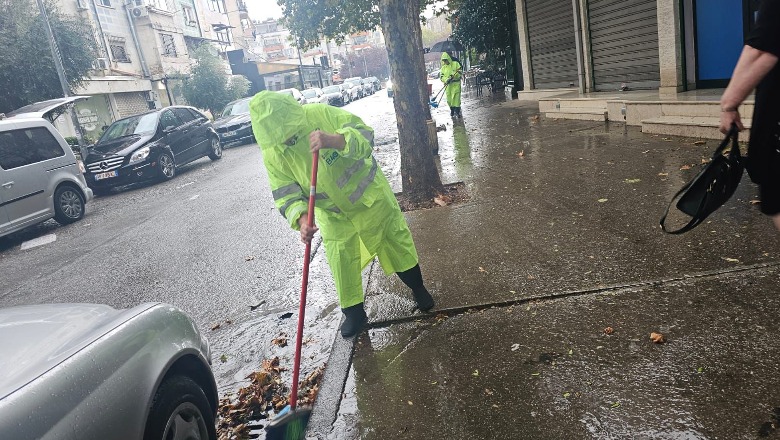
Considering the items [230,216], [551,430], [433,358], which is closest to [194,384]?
[433,358]

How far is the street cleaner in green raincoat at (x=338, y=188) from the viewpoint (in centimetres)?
324

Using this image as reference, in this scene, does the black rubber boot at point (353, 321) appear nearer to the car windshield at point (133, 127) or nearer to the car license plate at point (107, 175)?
the car license plate at point (107, 175)

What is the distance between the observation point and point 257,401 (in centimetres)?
326

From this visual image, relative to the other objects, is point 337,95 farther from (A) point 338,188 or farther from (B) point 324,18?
(A) point 338,188

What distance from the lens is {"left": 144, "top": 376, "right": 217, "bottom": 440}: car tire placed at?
2.09m

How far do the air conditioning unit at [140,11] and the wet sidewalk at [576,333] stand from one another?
34375mm

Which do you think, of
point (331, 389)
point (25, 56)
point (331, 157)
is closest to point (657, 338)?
point (331, 389)

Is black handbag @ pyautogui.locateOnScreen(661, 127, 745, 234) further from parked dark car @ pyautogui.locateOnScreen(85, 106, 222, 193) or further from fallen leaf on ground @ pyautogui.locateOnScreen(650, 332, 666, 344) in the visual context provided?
parked dark car @ pyautogui.locateOnScreen(85, 106, 222, 193)

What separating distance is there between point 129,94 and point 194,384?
3471 cm

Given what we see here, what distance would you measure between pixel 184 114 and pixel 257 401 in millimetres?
12894

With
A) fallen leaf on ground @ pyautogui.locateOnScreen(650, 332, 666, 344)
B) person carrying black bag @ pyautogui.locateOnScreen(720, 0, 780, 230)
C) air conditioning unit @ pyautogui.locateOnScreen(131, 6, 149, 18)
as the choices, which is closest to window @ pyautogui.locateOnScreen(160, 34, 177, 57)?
air conditioning unit @ pyautogui.locateOnScreen(131, 6, 149, 18)

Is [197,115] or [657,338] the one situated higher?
[197,115]

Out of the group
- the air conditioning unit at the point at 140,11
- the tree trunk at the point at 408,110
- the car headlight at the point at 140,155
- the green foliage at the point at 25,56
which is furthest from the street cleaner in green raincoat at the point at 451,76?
the air conditioning unit at the point at 140,11

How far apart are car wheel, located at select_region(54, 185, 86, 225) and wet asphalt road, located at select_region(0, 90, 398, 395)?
180mm
